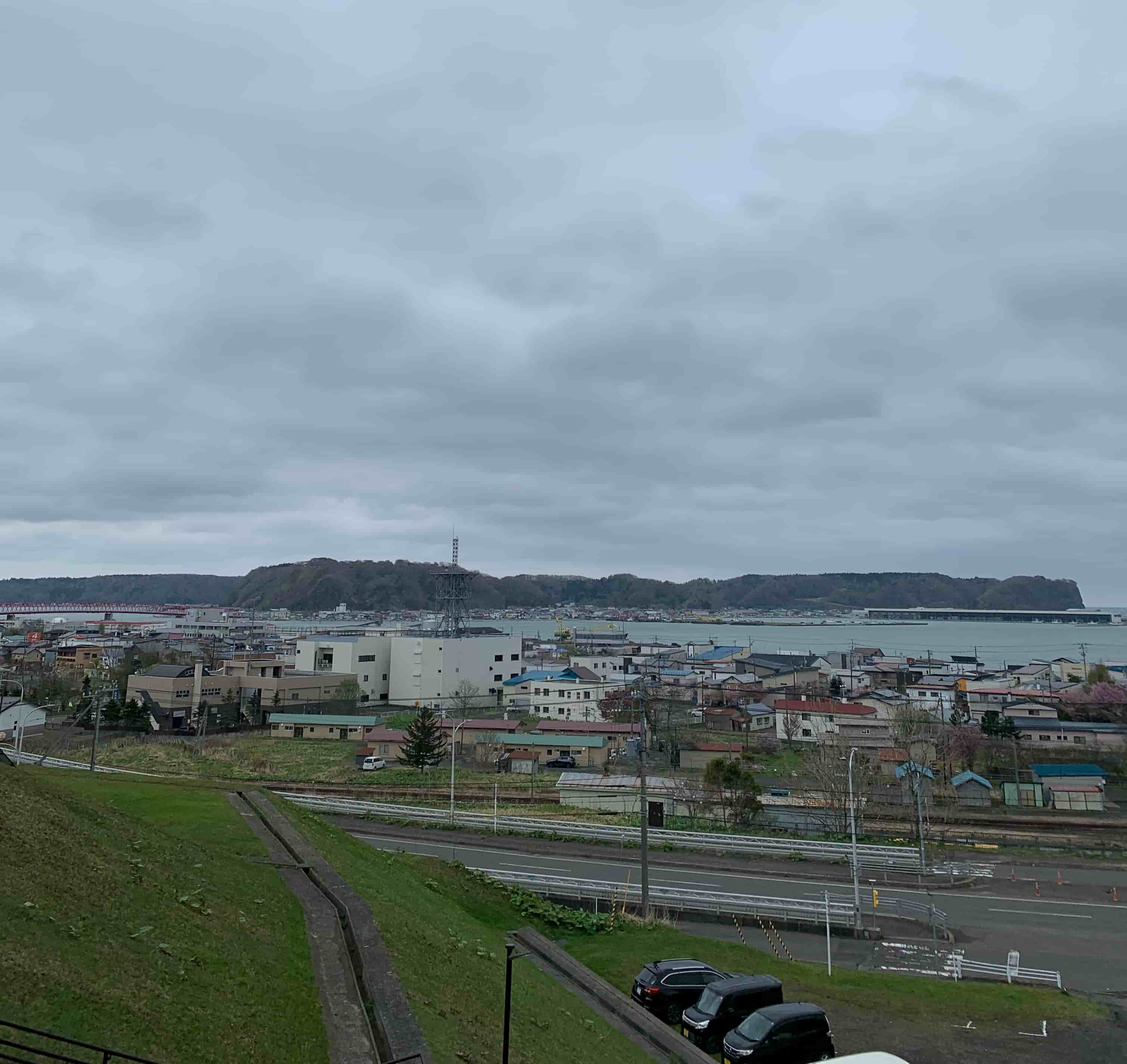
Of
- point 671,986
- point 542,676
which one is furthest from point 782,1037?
point 542,676

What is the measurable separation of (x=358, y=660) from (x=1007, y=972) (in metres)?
58.5

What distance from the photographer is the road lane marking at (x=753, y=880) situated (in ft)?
68.5

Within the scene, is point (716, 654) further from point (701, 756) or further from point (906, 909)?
point (906, 909)

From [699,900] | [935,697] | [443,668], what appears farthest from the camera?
[443,668]

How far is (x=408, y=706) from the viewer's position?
216 feet

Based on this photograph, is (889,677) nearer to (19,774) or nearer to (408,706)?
(408,706)

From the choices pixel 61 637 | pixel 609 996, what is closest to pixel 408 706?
pixel 609 996

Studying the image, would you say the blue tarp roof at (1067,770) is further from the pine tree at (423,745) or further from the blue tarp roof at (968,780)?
the pine tree at (423,745)

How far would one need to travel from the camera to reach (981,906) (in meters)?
20.5

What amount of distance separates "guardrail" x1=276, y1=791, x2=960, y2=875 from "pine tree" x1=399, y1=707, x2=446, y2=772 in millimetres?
9279

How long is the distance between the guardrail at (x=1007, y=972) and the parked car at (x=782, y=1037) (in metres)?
6.09

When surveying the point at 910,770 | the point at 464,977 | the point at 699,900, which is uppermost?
the point at 464,977

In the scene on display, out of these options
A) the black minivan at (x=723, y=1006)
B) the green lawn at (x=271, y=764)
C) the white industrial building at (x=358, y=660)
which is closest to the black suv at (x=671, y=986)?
the black minivan at (x=723, y=1006)

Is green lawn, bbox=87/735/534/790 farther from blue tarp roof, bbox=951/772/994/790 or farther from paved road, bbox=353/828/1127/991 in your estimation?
blue tarp roof, bbox=951/772/994/790
